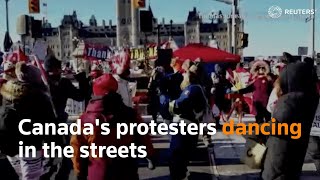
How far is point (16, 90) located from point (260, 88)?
623 centimetres

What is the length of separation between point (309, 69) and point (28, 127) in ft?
8.43

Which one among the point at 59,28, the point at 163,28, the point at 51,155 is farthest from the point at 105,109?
the point at 59,28

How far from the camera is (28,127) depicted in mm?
4703

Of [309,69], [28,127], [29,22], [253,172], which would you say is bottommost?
[253,172]

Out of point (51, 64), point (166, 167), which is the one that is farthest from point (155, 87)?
point (51, 64)

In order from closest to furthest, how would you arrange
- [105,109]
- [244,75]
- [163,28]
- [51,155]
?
[105,109] < [51,155] < [244,75] < [163,28]

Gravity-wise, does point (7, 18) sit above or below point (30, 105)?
above

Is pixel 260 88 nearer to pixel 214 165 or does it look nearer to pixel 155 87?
pixel 214 165

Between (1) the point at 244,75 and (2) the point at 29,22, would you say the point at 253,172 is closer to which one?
(1) the point at 244,75

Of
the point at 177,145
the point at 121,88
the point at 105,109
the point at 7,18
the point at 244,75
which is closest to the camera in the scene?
the point at 105,109

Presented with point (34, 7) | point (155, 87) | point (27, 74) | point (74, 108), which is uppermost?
point (34, 7)

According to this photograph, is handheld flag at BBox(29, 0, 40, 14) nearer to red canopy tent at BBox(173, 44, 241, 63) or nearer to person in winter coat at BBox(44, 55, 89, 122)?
red canopy tent at BBox(173, 44, 241, 63)

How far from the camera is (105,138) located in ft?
13.4

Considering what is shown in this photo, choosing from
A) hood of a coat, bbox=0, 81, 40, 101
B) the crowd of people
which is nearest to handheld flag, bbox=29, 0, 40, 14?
the crowd of people
